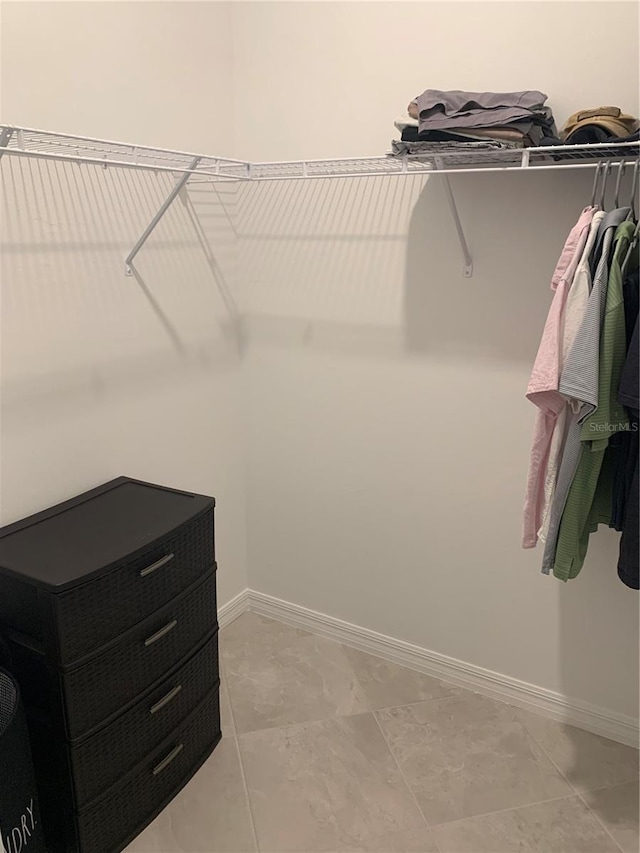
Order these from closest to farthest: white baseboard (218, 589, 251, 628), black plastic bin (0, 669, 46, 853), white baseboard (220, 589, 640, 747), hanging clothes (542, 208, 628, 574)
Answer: black plastic bin (0, 669, 46, 853), hanging clothes (542, 208, 628, 574), white baseboard (220, 589, 640, 747), white baseboard (218, 589, 251, 628)

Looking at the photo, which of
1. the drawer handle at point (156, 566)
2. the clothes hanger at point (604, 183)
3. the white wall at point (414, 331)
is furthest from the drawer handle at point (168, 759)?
the clothes hanger at point (604, 183)

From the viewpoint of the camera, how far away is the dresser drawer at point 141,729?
159 cm

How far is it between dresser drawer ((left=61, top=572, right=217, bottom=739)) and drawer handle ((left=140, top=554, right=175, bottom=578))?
0.12m

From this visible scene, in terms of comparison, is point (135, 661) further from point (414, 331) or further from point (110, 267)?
point (414, 331)

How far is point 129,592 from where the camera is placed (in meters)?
1.61

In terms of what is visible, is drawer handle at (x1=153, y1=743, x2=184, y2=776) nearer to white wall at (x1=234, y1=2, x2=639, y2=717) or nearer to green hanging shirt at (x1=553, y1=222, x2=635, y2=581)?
white wall at (x1=234, y1=2, x2=639, y2=717)

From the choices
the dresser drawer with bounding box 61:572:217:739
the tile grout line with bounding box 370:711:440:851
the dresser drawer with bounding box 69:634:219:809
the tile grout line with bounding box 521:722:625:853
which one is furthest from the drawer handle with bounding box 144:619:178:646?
the tile grout line with bounding box 521:722:625:853

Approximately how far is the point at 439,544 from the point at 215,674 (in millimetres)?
849

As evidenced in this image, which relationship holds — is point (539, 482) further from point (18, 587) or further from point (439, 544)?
point (18, 587)

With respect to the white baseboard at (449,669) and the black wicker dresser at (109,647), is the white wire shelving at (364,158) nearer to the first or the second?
the black wicker dresser at (109,647)

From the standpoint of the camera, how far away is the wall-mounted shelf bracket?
6.41 feet

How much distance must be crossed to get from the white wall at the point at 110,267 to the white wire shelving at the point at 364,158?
0.06m

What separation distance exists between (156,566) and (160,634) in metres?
0.19

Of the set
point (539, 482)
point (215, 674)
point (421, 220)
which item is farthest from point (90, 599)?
point (421, 220)
